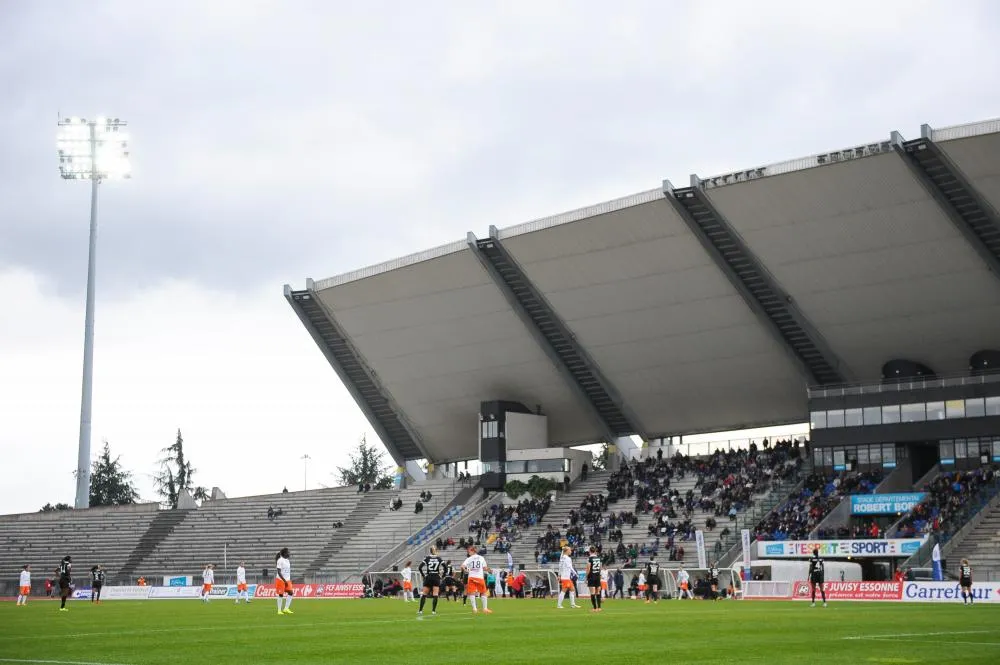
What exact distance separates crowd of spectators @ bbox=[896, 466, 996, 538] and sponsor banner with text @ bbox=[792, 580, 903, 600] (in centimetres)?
1012

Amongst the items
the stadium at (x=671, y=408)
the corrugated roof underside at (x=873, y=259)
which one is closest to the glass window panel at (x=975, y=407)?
the stadium at (x=671, y=408)

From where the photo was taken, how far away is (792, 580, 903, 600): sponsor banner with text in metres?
41.0

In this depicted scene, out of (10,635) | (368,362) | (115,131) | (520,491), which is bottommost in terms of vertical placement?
(10,635)

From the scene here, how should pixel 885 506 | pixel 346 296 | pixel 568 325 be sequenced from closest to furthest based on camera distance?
pixel 885 506 → pixel 568 325 → pixel 346 296

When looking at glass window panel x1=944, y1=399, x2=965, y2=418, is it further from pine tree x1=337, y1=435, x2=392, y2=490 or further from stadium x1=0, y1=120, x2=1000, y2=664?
pine tree x1=337, y1=435, x2=392, y2=490

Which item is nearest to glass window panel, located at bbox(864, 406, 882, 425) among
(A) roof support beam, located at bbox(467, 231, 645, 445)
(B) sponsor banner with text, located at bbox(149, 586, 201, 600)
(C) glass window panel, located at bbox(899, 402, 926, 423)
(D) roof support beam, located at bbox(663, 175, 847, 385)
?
(C) glass window panel, located at bbox(899, 402, 926, 423)

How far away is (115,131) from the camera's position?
78.5 meters

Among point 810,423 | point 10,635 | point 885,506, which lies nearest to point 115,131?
point 810,423

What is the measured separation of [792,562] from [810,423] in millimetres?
12416

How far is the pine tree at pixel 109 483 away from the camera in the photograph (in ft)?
402

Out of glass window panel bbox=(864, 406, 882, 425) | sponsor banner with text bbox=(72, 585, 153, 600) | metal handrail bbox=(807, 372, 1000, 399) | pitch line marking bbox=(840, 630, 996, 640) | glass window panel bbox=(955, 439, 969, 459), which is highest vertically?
metal handrail bbox=(807, 372, 1000, 399)

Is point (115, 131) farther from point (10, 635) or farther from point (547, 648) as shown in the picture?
point (547, 648)

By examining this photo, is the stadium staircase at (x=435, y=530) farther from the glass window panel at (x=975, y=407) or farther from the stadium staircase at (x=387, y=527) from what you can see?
the glass window panel at (x=975, y=407)

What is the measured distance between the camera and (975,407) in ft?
191
